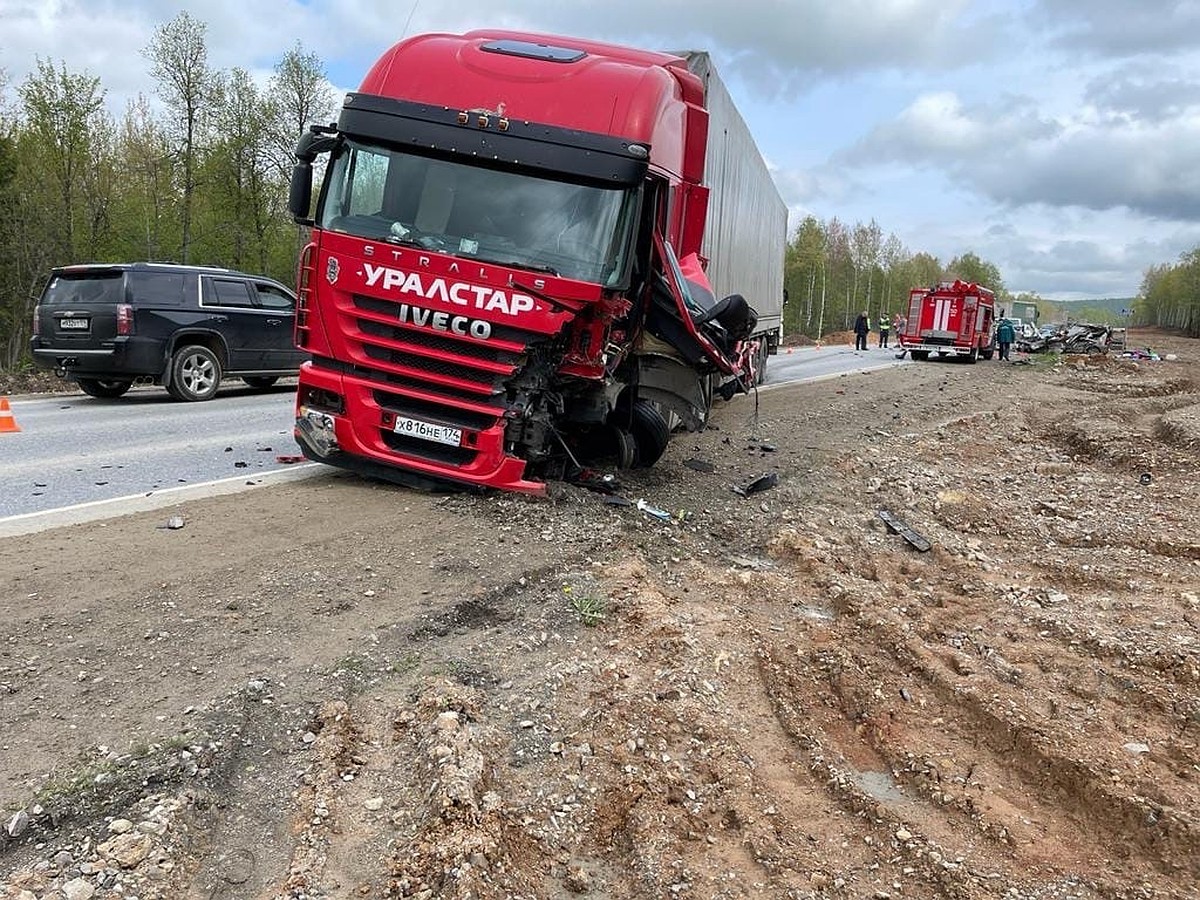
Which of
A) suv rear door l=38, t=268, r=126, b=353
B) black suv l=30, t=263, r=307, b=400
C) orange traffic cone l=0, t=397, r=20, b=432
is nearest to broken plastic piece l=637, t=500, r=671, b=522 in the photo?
orange traffic cone l=0, t=397, r=20, b=432

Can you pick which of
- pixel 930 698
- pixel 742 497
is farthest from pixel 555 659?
pixel 742 497

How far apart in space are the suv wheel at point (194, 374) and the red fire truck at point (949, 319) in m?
25.6

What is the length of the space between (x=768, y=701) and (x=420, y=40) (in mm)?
5799

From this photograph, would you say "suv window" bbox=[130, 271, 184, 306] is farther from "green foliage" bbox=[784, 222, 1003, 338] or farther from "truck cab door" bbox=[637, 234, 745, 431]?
"green foliage" bbox=[784, 222, 1003, 338]

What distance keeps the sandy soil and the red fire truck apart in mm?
25772

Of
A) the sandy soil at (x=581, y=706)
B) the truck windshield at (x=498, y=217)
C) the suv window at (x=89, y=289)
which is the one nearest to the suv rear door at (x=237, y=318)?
the suv window at (x=89, y=289)

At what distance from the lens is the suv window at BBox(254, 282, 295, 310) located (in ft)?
44.5

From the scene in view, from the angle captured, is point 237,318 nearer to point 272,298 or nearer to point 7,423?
point 272,298

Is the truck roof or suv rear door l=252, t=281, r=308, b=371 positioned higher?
the truck roof

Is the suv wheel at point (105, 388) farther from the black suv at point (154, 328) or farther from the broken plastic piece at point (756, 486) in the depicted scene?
the broken plastic piece at point (756, 486)

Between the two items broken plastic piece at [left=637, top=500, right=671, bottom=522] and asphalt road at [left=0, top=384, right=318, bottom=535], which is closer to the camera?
broken plastic piece at [left=637, top=500, right=671, bottom=522]

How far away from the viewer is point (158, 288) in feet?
39.2

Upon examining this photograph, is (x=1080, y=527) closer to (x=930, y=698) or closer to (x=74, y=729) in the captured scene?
(x=930, y=698)

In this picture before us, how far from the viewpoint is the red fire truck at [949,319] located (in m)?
30.5
